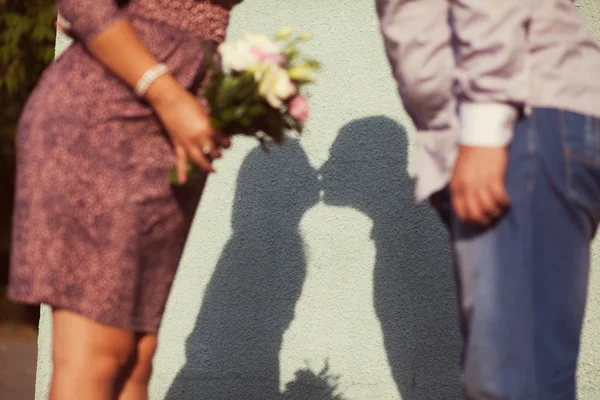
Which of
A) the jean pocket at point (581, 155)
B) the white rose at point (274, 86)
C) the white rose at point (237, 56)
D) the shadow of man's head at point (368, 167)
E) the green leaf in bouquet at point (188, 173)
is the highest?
the white rose at point (237, 56)

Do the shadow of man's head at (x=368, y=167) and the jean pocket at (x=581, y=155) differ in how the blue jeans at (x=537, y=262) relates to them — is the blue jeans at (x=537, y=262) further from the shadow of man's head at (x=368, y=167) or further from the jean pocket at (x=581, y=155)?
the shadow of man's head at (x=368, y=167)

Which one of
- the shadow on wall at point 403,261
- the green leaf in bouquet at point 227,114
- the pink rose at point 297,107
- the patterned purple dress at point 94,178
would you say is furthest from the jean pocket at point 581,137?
the shadow on wall at point 403,261

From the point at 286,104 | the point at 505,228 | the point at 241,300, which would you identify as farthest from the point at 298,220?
the point at 505,228

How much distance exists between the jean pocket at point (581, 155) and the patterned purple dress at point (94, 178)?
0.88m

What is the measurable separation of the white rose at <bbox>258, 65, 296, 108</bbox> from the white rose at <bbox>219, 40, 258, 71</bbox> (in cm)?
4

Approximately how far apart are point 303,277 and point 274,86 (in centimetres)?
174

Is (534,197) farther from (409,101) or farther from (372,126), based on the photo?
(372,126)

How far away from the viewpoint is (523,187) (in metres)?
1.32

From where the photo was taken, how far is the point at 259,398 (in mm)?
3221

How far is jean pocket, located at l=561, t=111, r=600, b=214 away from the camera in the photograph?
1315mm

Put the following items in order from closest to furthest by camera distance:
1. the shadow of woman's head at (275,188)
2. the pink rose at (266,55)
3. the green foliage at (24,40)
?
1. the pink rose at (266,55)
2. the shadow of woman's head at (275,188)
3. the green foliage at (24,40)

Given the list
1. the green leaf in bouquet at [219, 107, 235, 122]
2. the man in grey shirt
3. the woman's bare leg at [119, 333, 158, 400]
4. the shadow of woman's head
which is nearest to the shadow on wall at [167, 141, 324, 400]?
the shadow of woman's head

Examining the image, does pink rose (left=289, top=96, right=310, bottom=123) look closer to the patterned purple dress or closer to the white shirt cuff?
the patterned purple dress

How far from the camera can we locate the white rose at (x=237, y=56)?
5.19ft
